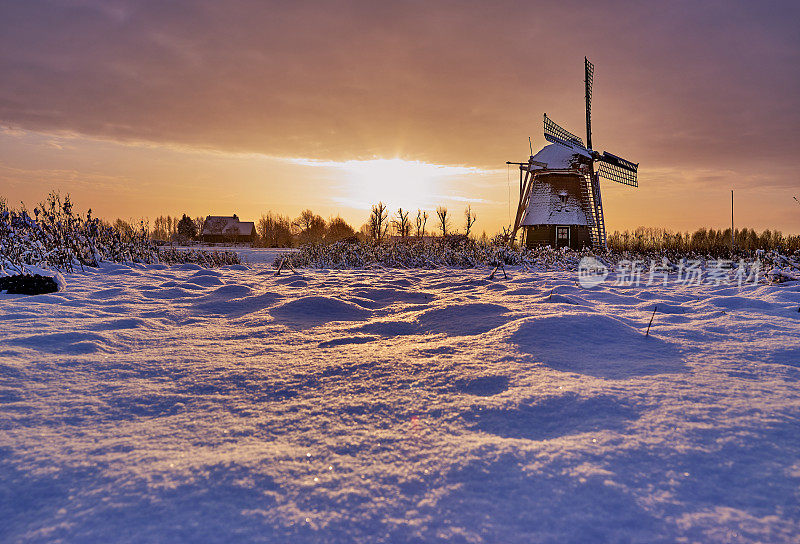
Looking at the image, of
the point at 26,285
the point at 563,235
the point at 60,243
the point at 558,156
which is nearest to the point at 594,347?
the point at 26,285

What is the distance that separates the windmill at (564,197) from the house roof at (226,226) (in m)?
47.7

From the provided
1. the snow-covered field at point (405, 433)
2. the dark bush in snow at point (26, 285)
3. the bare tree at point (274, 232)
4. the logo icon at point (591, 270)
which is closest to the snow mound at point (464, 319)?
the snow-covered field at point (405, 433)

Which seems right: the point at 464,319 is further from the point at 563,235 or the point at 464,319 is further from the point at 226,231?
the point at 226,231

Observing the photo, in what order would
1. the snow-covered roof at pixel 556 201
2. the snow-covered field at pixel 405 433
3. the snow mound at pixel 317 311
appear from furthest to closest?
the snow-covered roof at pixel 556 201, the snow mound at pixel 317 311, the snow-covered field at pixel 405 433

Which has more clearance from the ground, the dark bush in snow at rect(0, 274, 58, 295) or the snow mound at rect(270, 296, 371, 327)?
the dark bush in snow at rect(0, 274, 58, 295)

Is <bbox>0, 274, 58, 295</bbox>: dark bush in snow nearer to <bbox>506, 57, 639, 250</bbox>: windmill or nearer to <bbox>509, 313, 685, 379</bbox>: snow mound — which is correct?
<bbox>509, 313, 685, 379</bbox>: snow mound

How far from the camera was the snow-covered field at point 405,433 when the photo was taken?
3.65 ft

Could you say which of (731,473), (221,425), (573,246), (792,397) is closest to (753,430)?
(731,473)

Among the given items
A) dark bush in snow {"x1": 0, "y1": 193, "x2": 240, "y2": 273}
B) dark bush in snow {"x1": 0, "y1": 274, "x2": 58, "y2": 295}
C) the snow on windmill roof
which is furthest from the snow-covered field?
the snow on windmill roof

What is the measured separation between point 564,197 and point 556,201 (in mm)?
487

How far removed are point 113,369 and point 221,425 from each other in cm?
110

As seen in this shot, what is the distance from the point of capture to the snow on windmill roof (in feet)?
76.4

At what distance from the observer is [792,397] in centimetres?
185

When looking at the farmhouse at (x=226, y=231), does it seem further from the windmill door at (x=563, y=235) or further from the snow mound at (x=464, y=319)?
the snow mound at (x=464, y=319)
